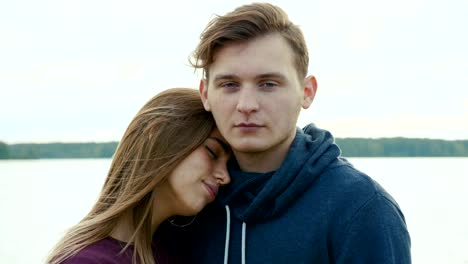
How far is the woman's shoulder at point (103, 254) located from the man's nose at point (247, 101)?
0.85 meters

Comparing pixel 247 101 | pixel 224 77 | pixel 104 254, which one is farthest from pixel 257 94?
pixel 104 254

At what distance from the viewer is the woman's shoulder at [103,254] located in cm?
307

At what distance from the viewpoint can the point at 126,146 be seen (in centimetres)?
349

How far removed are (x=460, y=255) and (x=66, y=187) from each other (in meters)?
22.6

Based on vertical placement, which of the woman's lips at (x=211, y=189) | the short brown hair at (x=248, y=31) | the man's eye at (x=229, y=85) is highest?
the short brown hair at (x=248, y=31)

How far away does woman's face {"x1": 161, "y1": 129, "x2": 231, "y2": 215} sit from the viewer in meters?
3.46

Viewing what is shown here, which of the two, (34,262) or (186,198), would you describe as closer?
(186,198)

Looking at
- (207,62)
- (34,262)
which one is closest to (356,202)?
(207,62)

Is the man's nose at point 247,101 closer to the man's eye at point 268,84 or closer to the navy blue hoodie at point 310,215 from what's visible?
the man's eye at point 268,84

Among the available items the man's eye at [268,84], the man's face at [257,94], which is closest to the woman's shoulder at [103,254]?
the man's face at [257,94]

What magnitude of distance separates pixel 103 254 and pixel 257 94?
978mm

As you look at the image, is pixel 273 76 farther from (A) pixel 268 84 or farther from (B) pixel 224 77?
→ (B) pixel 224 77

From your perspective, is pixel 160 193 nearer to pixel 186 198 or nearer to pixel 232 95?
pixel 186 198

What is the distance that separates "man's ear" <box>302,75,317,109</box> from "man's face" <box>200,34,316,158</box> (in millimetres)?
85
